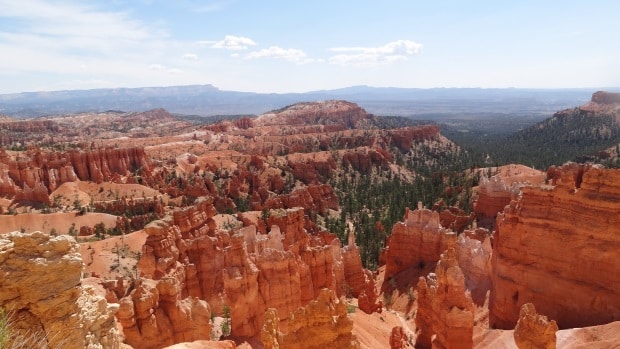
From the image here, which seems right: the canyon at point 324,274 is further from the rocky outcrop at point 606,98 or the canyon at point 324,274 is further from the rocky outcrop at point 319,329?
the rocky outcrop at point 606,98

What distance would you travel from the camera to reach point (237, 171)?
255 ft

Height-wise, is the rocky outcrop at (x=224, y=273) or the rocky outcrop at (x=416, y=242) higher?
the rocky outcrop at (x=224, y=273)

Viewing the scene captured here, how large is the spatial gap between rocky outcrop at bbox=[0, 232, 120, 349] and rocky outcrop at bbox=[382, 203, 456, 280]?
2552 centimetres

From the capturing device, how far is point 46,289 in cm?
864

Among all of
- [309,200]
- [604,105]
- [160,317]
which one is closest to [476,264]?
[160,317]

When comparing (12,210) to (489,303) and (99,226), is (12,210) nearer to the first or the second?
(99,226)

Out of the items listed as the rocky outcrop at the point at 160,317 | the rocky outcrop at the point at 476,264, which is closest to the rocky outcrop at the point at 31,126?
the rocky outcrop at the point at 160,317

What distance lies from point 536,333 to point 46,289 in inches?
524

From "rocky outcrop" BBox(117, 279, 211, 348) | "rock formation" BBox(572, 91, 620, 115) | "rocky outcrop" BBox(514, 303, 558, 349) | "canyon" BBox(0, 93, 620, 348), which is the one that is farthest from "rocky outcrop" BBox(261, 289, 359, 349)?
"rock formation" BBox(572, 91, 620, 115)

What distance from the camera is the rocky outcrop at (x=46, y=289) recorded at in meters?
8.40

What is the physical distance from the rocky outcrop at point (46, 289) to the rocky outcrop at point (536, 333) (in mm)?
12132

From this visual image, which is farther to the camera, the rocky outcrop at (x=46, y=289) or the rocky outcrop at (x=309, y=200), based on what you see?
the rocky outcrop at (x=309, y=200)

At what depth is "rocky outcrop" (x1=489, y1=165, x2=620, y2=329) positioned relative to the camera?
1905 centimetres

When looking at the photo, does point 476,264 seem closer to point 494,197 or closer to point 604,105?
point 494,197
